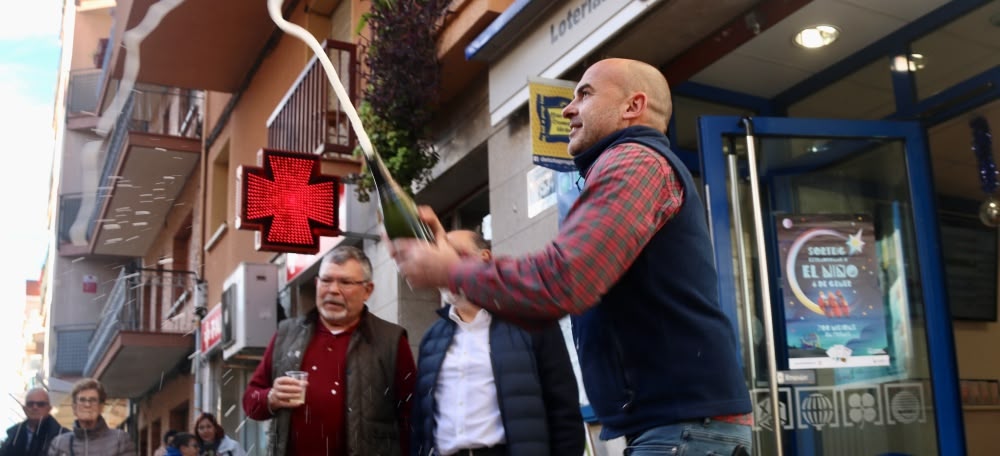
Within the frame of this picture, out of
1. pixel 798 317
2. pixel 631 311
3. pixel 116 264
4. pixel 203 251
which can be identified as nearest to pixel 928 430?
pixel 798 317

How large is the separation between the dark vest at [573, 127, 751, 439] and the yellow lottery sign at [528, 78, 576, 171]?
4.74 meters

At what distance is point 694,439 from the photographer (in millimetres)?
2355

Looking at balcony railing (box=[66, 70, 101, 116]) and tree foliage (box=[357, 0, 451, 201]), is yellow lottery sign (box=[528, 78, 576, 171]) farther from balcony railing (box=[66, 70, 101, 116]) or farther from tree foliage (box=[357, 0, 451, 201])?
balcony railing (box=[66, 70, 101, 116])

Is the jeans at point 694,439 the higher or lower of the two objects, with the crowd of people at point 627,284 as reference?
lower

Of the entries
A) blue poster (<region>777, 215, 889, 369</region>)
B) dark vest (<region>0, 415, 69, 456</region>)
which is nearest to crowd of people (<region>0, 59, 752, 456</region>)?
blue poster (<region>777, 215, 889, 369</region>)

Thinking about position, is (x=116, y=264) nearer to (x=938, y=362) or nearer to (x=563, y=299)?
(x=938, y=362)

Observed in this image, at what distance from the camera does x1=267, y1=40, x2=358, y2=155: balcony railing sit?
10117 millimetres

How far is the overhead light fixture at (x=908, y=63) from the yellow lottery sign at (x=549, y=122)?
1967 millimetres

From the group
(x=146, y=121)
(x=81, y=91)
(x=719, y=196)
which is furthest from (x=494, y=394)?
(x=81, y=91)

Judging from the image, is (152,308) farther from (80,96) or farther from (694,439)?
(694,439)

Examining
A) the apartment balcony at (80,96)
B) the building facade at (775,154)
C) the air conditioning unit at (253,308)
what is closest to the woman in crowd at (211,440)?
the building facade at (775,154)

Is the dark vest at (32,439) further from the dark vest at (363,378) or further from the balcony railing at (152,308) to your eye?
the balcony railing at (152,308)

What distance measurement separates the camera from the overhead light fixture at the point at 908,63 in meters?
6.58

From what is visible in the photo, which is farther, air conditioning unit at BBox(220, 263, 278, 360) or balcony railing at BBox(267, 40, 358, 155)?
air conditioning unit at BBox(220, 263, 278, 360)
